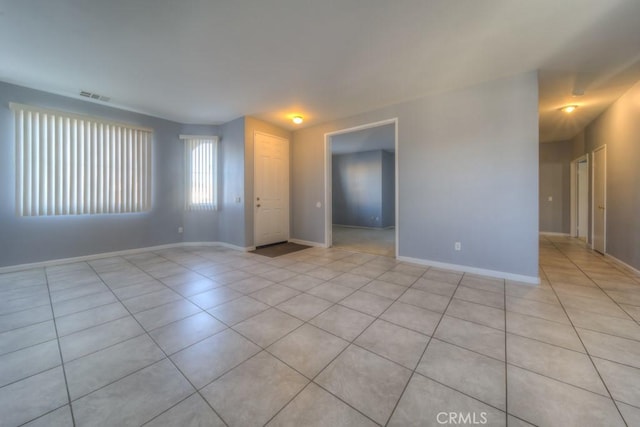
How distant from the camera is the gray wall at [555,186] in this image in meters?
6.47

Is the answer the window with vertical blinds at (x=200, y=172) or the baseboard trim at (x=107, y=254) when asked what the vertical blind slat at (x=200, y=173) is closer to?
the window with vertical blinds at (x=200, y=172)

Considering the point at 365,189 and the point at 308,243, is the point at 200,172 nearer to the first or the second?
the point at 308,243

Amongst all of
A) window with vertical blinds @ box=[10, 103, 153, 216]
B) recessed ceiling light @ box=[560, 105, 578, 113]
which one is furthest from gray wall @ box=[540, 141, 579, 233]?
window with vertical blinds @ box=[10, 103, 153, 216]

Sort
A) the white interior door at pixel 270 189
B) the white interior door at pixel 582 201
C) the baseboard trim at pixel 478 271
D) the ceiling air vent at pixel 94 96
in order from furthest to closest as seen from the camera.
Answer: the white interior door at pixel 582 201
the white interior door at pixel 270 189
the ceiling air vent at pixel 94 96
the baseboard trim at pixel 478 271

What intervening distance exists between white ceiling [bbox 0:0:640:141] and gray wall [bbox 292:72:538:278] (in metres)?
0.32

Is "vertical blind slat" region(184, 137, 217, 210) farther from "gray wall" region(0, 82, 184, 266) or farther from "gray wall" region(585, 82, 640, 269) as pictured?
"gray wall" region(585, 82, 640, 269)

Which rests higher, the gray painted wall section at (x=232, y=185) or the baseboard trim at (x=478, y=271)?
the gray painted wall section at (x=232, y=185)

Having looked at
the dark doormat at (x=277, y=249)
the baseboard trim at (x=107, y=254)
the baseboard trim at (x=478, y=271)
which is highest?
the baseboard trim at (x=107, y=254)

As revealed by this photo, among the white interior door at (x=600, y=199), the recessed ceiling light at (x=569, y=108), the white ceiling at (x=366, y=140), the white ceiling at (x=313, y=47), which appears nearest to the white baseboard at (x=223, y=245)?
the white ceiling at (x=313, y=47)

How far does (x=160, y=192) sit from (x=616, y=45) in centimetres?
727

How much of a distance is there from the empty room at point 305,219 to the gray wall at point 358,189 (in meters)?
2.67

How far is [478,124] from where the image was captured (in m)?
3.35

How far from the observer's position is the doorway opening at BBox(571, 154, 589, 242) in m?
6.04

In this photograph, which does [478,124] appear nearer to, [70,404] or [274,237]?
[274,237]
